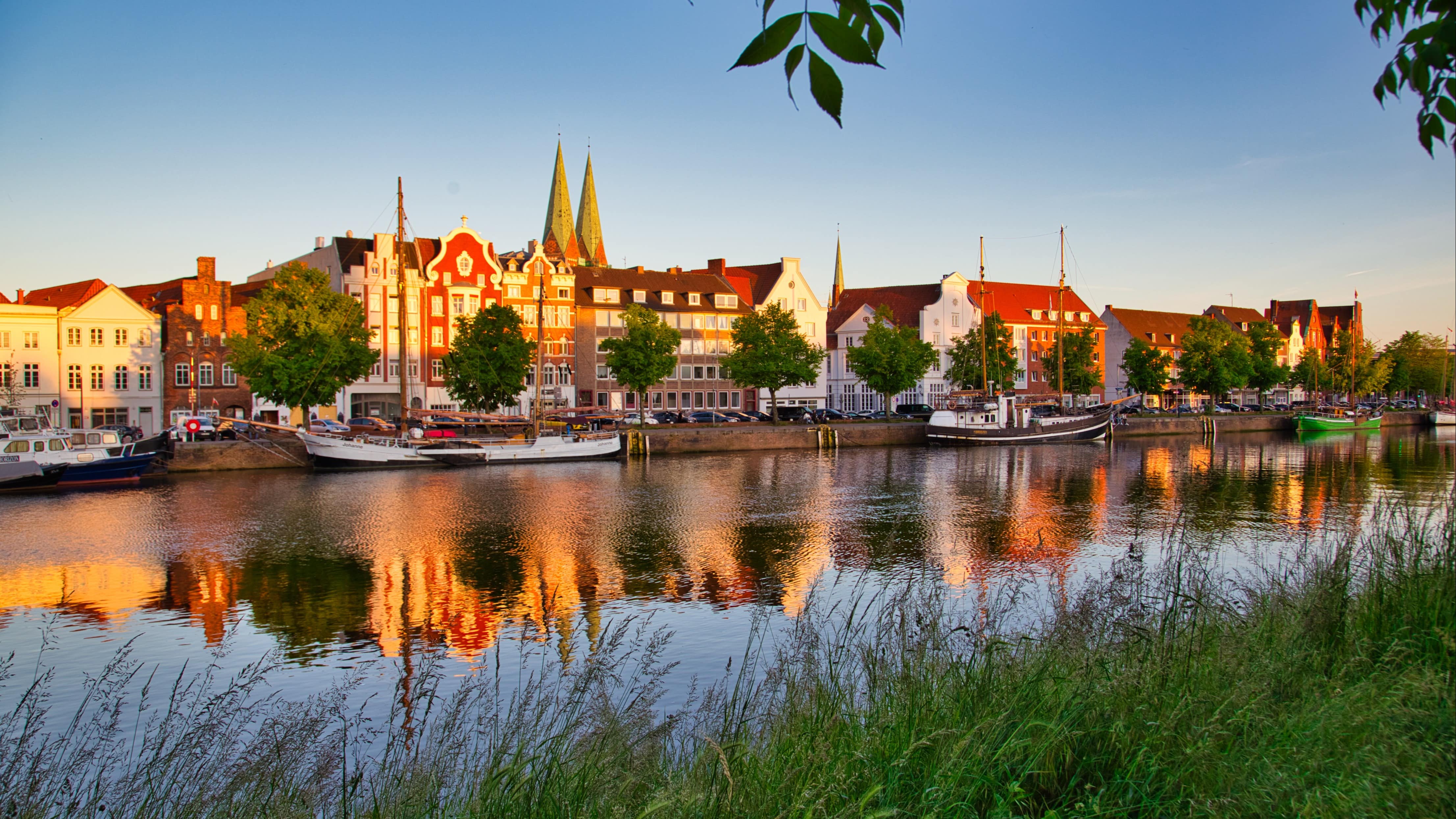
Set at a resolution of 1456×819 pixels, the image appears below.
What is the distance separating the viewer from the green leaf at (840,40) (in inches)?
109

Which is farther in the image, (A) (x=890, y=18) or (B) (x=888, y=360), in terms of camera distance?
(B) (x=888, y=360)

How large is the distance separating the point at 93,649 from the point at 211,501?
2287 centimetres

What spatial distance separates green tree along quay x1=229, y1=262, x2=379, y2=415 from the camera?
187 feet

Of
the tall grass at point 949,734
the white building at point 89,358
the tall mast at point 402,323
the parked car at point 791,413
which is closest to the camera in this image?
the tall grass at point 949,734

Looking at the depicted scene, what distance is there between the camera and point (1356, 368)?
400ft

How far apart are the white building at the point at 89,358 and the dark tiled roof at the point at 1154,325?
106 metres

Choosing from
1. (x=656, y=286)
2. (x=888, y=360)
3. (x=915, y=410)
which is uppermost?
(x=656, y=286)

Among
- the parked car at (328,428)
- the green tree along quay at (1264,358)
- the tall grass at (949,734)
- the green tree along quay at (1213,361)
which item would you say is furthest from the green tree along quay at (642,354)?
the green tree along quay at (1264,358)

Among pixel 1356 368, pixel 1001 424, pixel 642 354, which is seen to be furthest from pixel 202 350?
pixel 1356 368

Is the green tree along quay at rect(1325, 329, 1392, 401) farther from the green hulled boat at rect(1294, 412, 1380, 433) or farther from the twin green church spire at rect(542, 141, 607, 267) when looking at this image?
the twin green church spire at rect(542, 141, 607, 267)

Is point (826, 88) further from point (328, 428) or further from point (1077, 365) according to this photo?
point (1077, 365)

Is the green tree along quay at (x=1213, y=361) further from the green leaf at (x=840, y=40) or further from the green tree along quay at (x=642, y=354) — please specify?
the green leaf at (x=840, y=40)

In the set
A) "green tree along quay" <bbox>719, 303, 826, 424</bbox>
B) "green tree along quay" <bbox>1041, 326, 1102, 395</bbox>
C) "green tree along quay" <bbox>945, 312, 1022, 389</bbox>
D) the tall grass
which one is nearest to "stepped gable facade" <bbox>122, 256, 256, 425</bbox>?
"green tree along quay" <bbox>719, 303, 826, 424</bbox>

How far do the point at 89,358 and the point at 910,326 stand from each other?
6813cm
